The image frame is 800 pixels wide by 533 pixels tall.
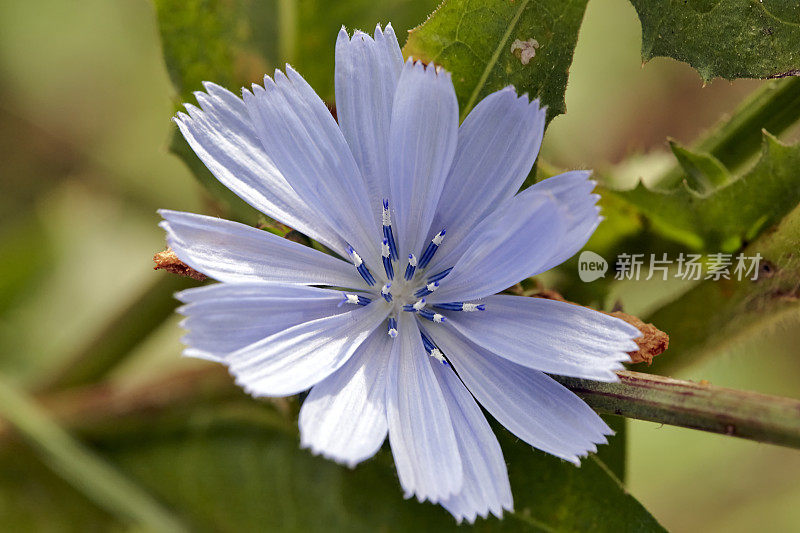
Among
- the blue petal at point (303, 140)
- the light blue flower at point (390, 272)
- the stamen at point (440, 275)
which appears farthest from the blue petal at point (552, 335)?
the blue petal at point (303, 140)

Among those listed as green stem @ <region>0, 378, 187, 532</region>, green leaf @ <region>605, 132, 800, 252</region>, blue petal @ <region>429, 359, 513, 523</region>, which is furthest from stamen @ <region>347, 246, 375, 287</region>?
green stem @ <region>0, 378, 187, 532</region>

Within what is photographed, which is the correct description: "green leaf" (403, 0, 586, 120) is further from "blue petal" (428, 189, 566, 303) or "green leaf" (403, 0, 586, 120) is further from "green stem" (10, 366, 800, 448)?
"green stem" (10, 366, 800, 448)

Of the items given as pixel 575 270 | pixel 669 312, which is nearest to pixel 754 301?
pixel 669 312

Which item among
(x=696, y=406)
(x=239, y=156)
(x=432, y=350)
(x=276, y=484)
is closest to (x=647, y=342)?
(x=696, y=406)

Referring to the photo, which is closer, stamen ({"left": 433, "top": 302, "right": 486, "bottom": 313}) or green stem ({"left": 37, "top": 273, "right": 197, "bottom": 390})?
stamen ({"left": 433, "top": 302, "right": 486, "bottom": 313})

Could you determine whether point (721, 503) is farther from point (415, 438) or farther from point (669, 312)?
point (415, 438)

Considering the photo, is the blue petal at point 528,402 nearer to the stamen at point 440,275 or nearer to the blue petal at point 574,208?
the stamen at point 440,275
